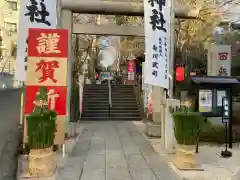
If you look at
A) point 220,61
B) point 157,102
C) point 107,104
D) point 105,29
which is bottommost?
point 107,104

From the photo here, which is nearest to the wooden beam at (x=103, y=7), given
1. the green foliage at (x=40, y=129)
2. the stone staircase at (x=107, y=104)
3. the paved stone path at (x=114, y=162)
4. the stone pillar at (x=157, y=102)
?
the stone pillar at (x=157, y=102)

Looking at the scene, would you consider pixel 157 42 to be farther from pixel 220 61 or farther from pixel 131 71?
pixel 131 71

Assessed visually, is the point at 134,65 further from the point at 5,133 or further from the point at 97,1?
the point at 5,133

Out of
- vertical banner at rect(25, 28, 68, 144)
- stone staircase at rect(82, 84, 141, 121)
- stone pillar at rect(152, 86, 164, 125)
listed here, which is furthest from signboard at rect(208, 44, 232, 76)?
vertical banner at rect(25, 28, 68, 144)

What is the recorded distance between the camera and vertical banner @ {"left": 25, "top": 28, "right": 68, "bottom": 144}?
711 centimetres

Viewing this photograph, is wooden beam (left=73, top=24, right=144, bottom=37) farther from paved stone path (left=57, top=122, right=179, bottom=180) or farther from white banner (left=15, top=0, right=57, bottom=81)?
white banner (left=15, top=0, right=57, bottom=81)

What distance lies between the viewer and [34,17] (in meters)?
7.91

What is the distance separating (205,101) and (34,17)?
19.4ft

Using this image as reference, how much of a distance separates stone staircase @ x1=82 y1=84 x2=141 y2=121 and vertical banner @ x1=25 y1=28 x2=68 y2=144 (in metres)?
11.2

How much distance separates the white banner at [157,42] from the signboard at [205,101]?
1.51 m

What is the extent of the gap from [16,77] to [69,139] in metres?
4.09

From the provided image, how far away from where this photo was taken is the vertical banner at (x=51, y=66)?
7.11m

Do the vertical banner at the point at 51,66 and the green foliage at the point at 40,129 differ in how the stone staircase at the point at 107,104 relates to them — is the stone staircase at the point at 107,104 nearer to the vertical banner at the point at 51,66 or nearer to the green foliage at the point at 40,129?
the vertical banner at the point at 51,66

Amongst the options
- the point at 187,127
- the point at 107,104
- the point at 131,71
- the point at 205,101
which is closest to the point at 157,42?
the point at 205,101
